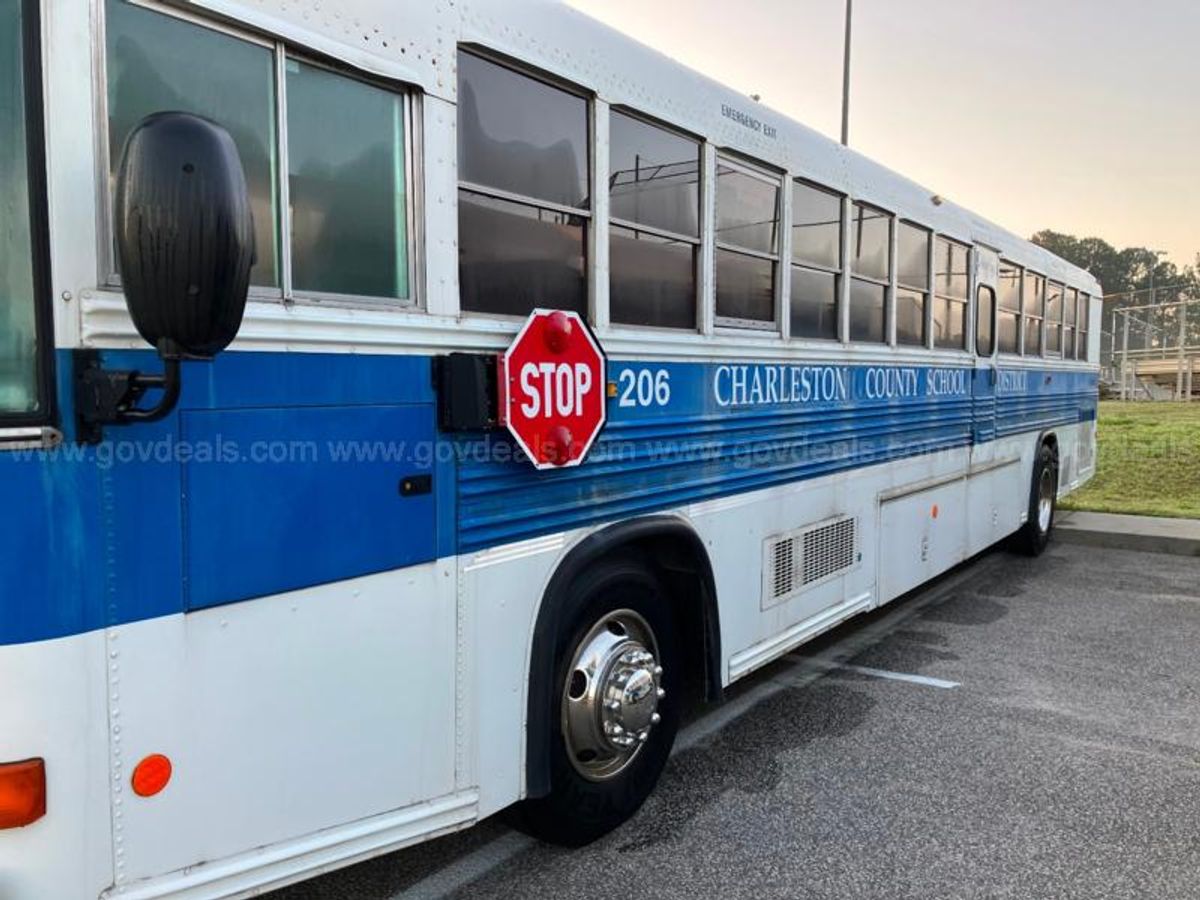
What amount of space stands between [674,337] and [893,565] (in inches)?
106

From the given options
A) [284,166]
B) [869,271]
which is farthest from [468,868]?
[869,271]

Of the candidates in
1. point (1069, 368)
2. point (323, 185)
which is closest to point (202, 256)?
point (323, 185)

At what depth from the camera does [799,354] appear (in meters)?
4.43

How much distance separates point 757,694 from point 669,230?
255cm

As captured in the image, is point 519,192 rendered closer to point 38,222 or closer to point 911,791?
point 38,222

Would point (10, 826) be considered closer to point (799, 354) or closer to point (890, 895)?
point (890, 895)

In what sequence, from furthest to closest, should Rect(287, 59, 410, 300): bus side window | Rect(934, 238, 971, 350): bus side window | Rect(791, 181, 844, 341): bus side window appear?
Rect(934, 238, 971, 350): bus side window
Rect(791, 181, 844, 341): bus side window
Rect(287, 59, 410, 300): bus side window

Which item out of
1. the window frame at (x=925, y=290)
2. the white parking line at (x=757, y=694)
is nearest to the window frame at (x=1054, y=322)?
the white parking line at (x=757, y=694)

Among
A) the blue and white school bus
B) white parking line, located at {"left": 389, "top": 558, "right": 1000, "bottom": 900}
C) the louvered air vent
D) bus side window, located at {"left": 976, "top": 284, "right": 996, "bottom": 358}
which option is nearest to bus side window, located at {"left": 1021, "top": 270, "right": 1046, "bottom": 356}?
bus side window, located at {"left": 976, "top": 284, "right": 996, "bottom": 358}

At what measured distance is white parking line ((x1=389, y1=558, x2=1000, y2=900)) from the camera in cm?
311

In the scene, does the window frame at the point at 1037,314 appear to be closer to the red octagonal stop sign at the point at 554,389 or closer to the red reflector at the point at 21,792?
the red octagonal stop sign at the point at 554,389

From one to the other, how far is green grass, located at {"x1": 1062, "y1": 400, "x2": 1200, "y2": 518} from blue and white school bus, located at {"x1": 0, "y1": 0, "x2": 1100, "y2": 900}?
8.60 metres

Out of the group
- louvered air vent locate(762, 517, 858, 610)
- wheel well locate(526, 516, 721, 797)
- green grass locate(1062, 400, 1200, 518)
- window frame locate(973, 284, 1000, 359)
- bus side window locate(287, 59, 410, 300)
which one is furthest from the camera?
green grass locate(1062, 400, 1200, 518)

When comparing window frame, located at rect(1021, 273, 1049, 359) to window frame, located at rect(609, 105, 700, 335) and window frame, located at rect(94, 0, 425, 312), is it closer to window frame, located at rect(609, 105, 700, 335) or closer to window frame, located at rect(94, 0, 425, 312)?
window frame, located at rect(609, 105, 700, 335)
